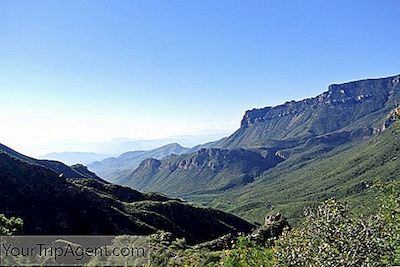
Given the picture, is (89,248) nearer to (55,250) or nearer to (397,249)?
(55,250)

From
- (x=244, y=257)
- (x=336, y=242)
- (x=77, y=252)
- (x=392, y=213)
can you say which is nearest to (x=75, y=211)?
(x=392, y=213)

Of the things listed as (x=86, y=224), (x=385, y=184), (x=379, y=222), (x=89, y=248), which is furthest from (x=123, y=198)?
(x=89, y=248)

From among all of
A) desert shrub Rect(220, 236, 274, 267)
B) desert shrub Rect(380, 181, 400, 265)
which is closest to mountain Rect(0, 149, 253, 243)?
desert shrub Rect(220, 236, 274, 267)

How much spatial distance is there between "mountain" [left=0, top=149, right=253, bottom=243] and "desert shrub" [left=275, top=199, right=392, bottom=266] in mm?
41837

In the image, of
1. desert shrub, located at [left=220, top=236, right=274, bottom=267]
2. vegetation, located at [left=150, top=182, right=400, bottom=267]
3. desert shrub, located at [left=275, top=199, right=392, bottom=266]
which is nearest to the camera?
vegetation, located at [left=150, top=182, right=400, bottom=267]

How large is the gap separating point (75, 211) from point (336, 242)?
54477 mm

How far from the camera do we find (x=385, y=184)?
3006 centimetres

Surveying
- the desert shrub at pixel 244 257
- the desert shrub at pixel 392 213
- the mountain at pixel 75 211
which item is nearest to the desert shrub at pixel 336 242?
the desert shrub at pixel 392 213

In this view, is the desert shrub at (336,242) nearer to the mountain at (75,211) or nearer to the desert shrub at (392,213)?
the desert shrub at (392,213)

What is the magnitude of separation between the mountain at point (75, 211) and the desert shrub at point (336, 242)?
4184cm

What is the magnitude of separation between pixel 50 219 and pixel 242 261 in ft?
161

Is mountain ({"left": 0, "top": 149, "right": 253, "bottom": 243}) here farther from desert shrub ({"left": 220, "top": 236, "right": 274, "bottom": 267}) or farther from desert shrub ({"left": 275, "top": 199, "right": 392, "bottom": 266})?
desert shrub ({"left": 275, "top": 199, "right": 392, "bottom": 266})

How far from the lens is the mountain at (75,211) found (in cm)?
6109

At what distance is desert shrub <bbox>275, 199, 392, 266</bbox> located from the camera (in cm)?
1731
